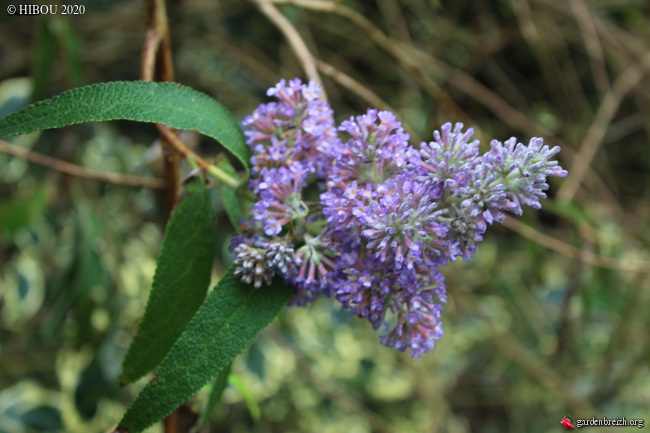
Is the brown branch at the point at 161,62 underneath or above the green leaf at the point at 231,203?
above

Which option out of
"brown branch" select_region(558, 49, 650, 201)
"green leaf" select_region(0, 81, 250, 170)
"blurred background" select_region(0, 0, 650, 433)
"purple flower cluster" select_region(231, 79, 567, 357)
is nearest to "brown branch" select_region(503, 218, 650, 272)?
"blurred background" select_region(0, 0, 650, 433)

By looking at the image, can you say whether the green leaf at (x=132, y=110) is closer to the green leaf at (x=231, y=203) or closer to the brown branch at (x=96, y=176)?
the green leaf at (x=231, y=203)

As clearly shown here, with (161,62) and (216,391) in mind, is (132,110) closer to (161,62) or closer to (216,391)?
(161,62)

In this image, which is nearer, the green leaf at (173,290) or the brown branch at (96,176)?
the green leaf at (173,290)

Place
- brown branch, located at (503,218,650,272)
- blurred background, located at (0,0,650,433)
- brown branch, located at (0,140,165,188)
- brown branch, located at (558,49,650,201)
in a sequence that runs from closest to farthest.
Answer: brown branch, located at (0,140,165,188) < brown branch, located at (503,218,650,272) < blurred background, located at (0,0,650,433) < brown branch, located at (558,49,650,201)

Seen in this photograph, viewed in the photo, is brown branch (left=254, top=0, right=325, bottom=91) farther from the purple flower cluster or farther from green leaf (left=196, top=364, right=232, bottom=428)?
green leaf (left=196, top=364, right=232, bottom=428)

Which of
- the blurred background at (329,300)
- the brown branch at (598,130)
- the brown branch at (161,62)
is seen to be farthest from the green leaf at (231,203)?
the brown branch at (598,130)
